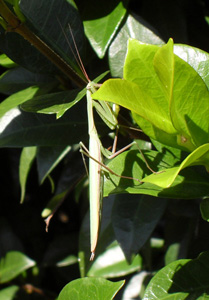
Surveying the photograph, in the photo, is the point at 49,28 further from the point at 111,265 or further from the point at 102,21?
the point at 111,265

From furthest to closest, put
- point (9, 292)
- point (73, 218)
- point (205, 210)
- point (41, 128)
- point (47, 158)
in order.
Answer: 1. point (73, 218)
2. point (9, 292)
3. point (47, 158)
4. point (41, 128)
5. point (205, 210)

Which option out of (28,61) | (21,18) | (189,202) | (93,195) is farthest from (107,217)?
(21,18)

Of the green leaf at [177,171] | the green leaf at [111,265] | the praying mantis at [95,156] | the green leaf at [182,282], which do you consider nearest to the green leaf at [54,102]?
the praying mantis at [95,156]

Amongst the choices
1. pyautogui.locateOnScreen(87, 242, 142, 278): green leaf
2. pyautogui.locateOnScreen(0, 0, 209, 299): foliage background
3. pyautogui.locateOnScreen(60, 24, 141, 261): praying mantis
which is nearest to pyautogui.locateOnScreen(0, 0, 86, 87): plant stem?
pyautogui.locateOnScreen(60, 24, 141, 261): praying mantis

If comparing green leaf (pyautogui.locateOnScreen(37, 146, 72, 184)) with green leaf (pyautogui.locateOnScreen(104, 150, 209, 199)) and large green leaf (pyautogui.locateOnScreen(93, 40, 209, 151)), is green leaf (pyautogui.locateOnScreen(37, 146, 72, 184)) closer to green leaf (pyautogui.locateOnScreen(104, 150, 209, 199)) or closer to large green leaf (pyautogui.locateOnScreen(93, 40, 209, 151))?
green leaf (pyautogui.locateOnScreen(104, 150, 209, 199))

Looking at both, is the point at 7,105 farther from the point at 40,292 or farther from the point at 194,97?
the point at 40,292

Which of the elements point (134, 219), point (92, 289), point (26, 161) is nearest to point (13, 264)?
point (26, 161)

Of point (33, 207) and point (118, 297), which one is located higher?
point (33, 207)
